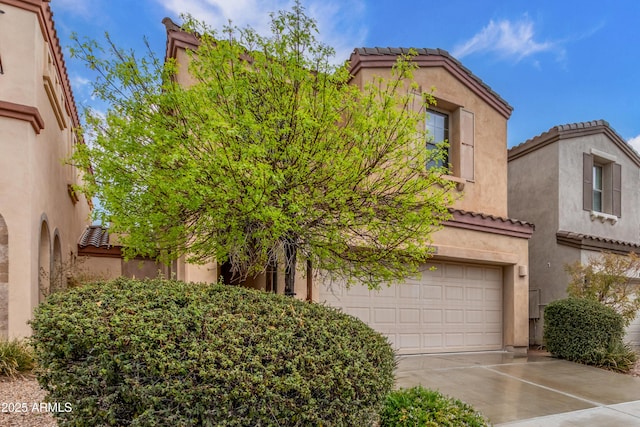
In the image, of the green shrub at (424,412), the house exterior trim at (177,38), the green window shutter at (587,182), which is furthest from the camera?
the green window shutter at (587,182)

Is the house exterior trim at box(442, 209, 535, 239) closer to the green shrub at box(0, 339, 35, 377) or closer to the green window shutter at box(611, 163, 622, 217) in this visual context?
the green window shutter at box(611, 163, 622, 217)

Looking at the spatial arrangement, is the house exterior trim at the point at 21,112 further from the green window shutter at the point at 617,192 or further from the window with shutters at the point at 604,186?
the green window shutter at the point at 617,192

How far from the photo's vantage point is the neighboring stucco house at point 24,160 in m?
6.87

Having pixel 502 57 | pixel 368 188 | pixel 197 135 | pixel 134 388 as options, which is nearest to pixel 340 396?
pixel 134 388

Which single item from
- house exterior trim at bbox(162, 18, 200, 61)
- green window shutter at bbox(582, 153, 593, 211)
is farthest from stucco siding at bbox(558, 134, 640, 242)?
house exterior trim at bbox(162, 18, 200, 61)

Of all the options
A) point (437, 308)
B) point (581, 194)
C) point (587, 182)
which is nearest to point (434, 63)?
point (437, 308)

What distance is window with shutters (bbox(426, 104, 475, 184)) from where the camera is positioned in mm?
11078

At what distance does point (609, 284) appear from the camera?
10.8 meters

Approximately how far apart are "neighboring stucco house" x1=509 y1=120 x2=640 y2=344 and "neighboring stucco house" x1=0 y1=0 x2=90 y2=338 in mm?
13107

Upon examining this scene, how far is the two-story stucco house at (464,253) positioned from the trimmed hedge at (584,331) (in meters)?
1.07

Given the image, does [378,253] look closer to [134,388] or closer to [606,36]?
[134,388]

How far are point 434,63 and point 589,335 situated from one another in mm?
7625

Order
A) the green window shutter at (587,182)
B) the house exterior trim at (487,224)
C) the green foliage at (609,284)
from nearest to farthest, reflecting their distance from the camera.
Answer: the house exterior trim at (487,224) < the green foliage at (609,284) < the green window shutter at (587,182)

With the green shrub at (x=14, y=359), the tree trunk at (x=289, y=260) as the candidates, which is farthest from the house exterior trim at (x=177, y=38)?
the green shrub at (x=14, y=359)
